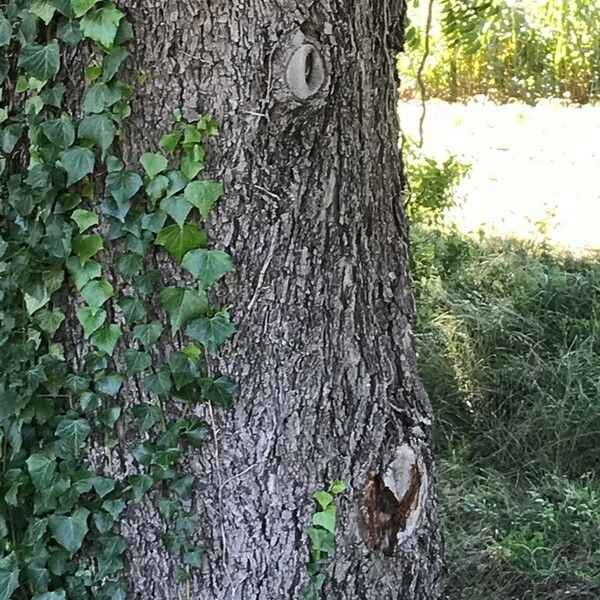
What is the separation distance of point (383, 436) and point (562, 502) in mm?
1435

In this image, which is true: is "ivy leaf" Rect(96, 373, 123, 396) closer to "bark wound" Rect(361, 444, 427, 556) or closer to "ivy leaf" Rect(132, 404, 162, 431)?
"ivy leaf" Rect(132, 404, 162, 431)

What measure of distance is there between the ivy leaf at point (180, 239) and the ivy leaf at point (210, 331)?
0.44 feet

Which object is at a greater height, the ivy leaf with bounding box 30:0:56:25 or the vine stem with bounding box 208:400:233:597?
the ivy leaf with bounding box 30:0:56:25

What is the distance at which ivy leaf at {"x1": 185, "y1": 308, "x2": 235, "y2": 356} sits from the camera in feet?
6.23

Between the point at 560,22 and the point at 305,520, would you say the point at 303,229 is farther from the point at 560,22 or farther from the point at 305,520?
the point at 560,22

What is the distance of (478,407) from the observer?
3844 mm

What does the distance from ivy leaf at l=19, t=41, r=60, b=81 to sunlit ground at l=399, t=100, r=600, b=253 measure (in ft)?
12.1

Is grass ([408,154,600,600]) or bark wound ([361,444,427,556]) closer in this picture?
bark wound ([361,444,427,556])

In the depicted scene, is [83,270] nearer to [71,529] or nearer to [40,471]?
[40,471]

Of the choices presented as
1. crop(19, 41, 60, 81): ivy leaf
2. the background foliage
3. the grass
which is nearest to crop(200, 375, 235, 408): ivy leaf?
crop(19, 41, 60, 81): ivy leaf

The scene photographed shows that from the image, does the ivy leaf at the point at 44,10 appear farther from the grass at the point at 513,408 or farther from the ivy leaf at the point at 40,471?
the grass at the point at 513,408

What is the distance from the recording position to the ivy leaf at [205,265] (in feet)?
6.15

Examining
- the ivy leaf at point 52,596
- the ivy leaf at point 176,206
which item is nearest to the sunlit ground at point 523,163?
the ivy leaf at point 176,206

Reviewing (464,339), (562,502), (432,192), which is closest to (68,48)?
(562,502)
